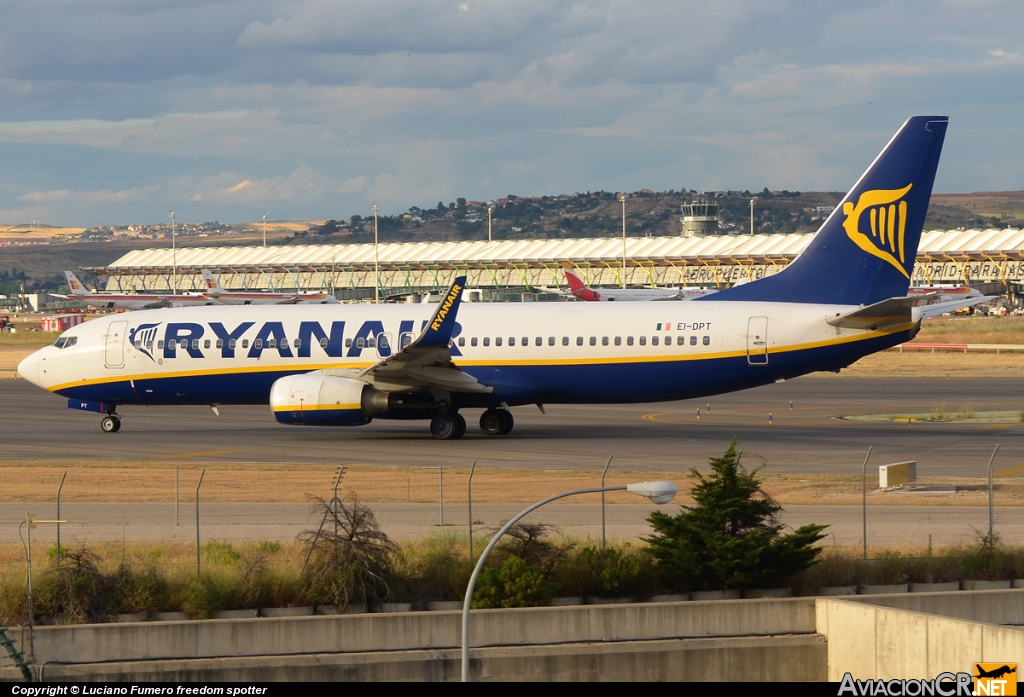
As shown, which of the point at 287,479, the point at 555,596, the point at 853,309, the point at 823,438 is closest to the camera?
the point at 555,596

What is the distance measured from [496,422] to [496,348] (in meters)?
2.42

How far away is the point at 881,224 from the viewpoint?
35.2 meters

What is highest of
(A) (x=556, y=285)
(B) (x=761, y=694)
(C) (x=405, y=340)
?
(A) (x=556, y=285)

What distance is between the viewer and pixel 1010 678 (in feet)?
→ 54.4

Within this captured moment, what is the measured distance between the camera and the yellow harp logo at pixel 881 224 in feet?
115

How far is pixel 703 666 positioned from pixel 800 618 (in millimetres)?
1650

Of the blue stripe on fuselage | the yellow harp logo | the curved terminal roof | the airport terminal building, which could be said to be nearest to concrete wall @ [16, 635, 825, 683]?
the blue stripe on fuselage

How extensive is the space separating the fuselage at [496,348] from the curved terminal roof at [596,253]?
103 meters

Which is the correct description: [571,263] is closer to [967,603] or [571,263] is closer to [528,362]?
[528,362]

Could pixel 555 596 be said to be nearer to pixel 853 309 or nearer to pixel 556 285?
pixel 853 309

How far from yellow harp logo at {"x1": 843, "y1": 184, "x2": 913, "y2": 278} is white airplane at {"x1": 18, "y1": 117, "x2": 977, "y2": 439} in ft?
0.13

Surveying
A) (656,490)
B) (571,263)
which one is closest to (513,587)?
(656,490)

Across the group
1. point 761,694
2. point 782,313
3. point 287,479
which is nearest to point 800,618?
point 761,694

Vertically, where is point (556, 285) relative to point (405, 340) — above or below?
above
